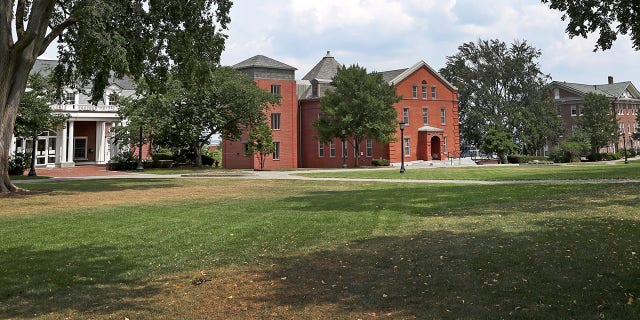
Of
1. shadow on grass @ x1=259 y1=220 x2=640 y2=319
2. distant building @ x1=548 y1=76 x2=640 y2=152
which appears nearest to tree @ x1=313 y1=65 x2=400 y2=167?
shadow on grass @ x1=259 y1=220 x2=640 y2=319

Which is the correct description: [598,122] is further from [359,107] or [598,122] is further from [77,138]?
[77,138]

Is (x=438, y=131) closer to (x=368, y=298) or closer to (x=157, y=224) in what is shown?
(x=157, y=224)

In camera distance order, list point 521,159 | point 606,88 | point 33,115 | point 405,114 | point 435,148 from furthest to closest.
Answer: point 606,88
point 521,159
point 435,148
point 405,114
point 33,115

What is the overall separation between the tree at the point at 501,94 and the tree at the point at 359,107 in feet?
75.0

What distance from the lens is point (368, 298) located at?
5.13 metres

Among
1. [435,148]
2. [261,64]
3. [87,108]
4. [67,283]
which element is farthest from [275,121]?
[67,283]

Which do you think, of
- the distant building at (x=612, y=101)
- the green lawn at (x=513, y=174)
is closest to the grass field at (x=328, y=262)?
the green lawn at (x=513, y=174)

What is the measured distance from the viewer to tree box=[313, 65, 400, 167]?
4434 centimetres

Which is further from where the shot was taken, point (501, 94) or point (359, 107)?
point (501, 94)

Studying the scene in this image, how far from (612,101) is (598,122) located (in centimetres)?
1642

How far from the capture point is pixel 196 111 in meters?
41.0

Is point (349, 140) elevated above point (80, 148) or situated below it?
above

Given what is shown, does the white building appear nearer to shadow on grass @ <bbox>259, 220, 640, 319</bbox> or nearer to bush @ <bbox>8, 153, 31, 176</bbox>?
bush @ <bbox>8, 153, 31, 176</bbox>

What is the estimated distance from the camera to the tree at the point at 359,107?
44.3m
